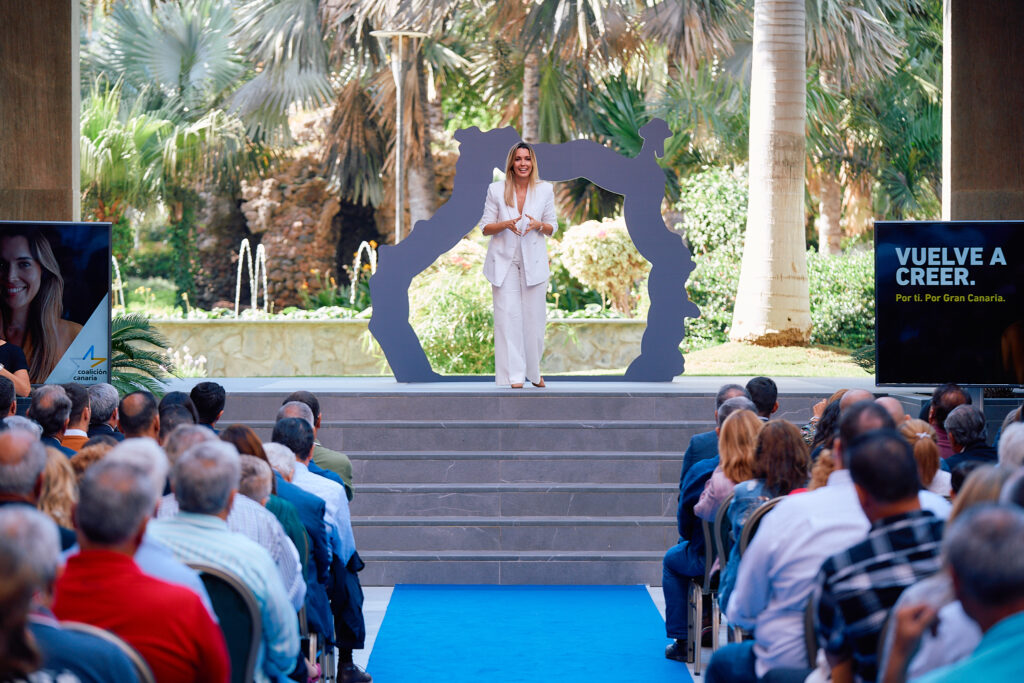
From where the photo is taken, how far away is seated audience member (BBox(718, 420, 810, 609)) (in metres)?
4.45

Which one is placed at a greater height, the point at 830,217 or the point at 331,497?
the point at 830,217

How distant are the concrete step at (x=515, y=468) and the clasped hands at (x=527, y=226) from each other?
6.28 ft

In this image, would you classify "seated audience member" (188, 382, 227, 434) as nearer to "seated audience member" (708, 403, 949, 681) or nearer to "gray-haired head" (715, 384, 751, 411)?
"gray-haired head" (715, 384, 751, 411)

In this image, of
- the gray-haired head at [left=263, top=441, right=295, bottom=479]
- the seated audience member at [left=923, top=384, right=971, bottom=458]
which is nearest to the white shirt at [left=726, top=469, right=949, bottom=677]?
the gray-haired head at [left=263, top=441, right=295, bottom=479]

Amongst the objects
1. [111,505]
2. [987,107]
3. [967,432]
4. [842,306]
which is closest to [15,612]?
[111,505]

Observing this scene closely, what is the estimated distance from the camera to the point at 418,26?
57.1 ft

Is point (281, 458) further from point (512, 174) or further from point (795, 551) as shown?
point (512, 174)

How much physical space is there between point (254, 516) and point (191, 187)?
23.6 metres

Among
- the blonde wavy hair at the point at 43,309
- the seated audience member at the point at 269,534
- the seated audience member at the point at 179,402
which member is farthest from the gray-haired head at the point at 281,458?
the blonde wavy hair at the point at 43,309

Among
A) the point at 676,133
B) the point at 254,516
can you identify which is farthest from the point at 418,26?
the point at 254,516

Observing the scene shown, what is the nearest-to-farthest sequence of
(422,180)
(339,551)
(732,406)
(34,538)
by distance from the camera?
(34,538), (339,551), (732,406), (422,180)

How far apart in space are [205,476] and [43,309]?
5193 millimetres

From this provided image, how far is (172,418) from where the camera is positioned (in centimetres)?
538

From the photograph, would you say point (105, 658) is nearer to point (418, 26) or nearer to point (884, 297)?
point (884, 297)
